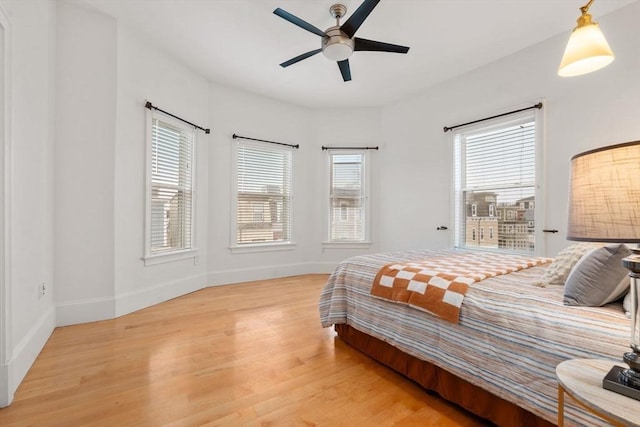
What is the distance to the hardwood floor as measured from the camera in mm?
1486

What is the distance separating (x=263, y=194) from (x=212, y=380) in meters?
3.15

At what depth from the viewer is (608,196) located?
2.61ft

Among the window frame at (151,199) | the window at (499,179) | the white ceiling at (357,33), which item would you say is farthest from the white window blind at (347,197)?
the window frame at (151,199)


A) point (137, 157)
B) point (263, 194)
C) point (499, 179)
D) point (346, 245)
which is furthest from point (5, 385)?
point (499, 179)

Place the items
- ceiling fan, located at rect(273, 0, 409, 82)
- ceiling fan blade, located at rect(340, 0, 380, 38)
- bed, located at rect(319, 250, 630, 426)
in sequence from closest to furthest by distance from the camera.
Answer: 1. bed, located at rect(319, 250, 630, 426)
2. ceiling fan blade, located at rect(340, 0, 380, 38)
3. ceiling fan, located at rect(273, 0, 409, 82)

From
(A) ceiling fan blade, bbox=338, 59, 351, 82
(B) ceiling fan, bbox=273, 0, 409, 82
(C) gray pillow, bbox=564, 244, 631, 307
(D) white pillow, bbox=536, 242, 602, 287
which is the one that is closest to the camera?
(C) gray pillow, bbox=564, 244, 631, 307

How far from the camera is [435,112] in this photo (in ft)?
→ 13.5

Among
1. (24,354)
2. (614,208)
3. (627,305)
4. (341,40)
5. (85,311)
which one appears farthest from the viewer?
(85,311)

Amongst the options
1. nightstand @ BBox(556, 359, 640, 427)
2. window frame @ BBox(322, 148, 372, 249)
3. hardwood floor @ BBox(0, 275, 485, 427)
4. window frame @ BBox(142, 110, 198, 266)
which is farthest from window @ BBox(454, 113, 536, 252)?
window frame @ BBox(142, 110, 198, 266)

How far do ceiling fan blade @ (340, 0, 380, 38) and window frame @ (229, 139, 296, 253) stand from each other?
8.12 feet

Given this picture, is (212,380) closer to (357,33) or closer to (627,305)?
(627,305)

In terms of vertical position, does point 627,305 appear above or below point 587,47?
below

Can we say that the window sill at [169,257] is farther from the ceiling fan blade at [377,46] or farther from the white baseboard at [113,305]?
the ceiling fan blade at [377,46]

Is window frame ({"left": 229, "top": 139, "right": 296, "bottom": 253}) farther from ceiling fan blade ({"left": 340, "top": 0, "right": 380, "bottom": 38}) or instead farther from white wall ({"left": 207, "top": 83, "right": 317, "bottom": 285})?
ceiling fan blade ({"left": 340, "top": 0, "right": 380, "bottom": 38})
